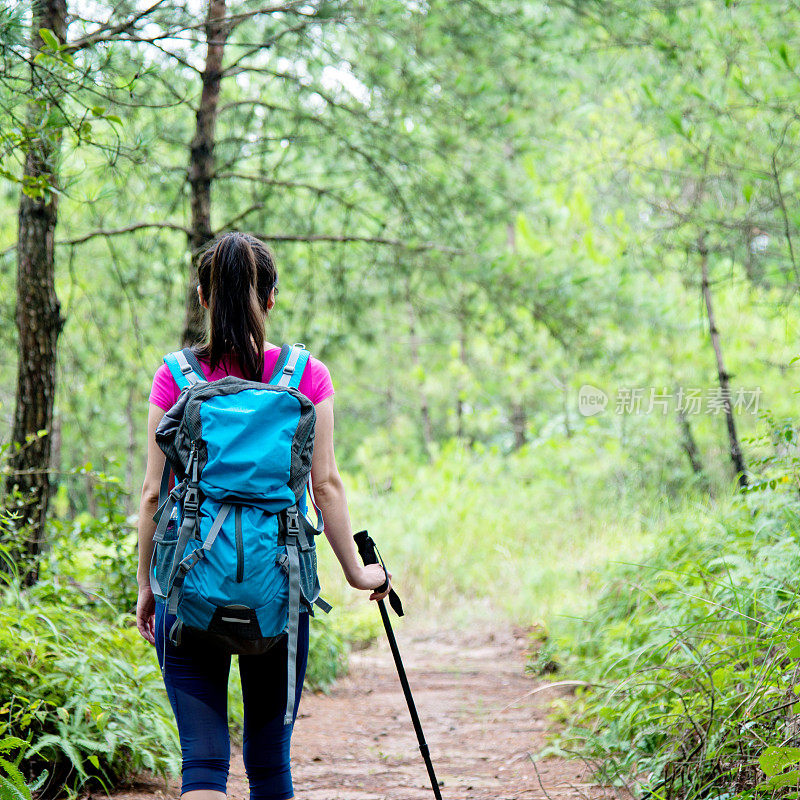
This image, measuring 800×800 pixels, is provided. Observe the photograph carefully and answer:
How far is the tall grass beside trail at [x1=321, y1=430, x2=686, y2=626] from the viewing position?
6496mm

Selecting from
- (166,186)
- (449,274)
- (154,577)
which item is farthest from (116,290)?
(154,577)

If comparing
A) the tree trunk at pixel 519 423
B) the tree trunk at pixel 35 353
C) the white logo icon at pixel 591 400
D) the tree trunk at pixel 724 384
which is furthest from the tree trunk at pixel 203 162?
the tree trunk at pixel 519 423

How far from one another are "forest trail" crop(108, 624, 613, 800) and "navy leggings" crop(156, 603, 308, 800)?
924 mm

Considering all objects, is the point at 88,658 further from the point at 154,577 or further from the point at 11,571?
the point at 154,577

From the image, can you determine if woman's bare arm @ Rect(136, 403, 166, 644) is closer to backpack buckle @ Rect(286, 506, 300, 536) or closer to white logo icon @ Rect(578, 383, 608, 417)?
backpack buckle @ Rect(286, 506, 300, 536)

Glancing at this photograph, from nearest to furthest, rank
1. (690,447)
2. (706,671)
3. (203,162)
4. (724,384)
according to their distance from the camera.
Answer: (706,671), (203,162), (724,384), (690,447)

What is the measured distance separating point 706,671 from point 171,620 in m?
1.83

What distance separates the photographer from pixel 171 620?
184 centimetres

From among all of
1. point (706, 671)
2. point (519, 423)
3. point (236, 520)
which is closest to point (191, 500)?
point (236, 520)

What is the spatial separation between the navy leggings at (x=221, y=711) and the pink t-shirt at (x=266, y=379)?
0.49 meters

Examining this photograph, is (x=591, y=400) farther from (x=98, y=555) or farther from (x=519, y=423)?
(x=98, y=555)

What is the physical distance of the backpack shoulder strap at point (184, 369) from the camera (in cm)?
194

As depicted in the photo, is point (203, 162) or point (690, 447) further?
point (690, 447)

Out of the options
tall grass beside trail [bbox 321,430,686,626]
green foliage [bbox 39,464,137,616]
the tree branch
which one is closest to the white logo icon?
tall grass beside trail [bbox 321,430,686,626]
